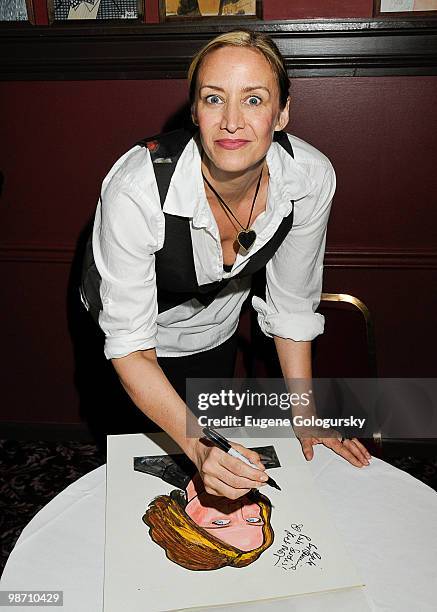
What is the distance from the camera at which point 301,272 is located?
176cm

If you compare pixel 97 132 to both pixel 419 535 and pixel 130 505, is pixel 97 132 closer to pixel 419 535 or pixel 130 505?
pixel 130 505

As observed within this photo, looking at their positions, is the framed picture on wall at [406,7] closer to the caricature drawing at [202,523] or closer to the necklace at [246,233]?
the necklace at [246,233]

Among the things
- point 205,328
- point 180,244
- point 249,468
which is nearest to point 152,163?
point 180,244

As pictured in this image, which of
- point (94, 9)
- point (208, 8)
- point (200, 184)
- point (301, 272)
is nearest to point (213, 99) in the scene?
point (200, 184)

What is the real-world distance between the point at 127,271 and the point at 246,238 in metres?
0.33

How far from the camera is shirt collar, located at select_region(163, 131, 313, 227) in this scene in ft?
5.05

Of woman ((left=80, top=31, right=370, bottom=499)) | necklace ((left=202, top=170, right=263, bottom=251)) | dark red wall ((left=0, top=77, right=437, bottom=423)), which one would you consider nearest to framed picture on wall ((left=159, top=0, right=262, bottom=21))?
dark red wall ((left=0, top=77, right=437, bottom=423))

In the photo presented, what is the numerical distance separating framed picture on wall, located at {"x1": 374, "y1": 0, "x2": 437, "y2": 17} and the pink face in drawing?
1577mm

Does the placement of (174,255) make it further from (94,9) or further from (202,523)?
(94,9)

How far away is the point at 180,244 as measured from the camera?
1612mm

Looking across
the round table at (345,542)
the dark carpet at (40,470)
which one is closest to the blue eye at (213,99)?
the round table at (345,542)

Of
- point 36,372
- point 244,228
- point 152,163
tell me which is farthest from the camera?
point 36,372

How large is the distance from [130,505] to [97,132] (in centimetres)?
144

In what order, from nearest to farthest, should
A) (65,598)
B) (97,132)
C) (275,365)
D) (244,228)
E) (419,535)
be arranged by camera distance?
(65,598) → (419,535) → (244,228) → (275,365) → (97,132)
